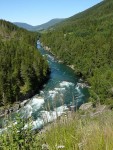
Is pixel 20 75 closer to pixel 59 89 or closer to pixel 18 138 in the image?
pixel 59 89

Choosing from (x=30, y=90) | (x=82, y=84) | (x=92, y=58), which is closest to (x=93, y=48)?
(x=92, y=58)

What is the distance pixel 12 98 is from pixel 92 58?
119 feet

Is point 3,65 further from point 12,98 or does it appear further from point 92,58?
point 92,58

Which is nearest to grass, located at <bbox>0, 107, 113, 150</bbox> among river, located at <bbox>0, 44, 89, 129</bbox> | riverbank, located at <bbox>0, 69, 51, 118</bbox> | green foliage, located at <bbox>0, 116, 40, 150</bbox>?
green foliage, located at <bbox>0, 116, 40, 150</bbox>

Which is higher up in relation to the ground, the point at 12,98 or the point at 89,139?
the point at 89,139

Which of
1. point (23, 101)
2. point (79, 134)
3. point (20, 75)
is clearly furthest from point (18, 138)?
point (20, 75)

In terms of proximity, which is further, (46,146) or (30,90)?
(30,90)

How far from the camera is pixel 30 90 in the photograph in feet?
241

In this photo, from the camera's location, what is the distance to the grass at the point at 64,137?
240 inches

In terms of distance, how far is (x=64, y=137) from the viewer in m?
6.53

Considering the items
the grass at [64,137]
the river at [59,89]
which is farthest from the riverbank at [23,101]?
the grass at [64,137]

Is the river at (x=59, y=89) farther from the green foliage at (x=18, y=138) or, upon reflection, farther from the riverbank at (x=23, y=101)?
the green foliage at (x=18, y=138)

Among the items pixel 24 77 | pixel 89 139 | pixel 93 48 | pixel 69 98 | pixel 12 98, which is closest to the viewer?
pixel 89 139

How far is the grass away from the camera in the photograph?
6094 millimetres
